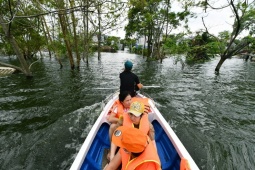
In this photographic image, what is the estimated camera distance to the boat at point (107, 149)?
282 centimetres

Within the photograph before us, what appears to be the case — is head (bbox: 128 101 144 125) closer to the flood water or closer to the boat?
the boat

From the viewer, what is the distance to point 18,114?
6.53m

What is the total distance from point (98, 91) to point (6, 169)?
6416 millimetres

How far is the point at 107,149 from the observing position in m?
3.66

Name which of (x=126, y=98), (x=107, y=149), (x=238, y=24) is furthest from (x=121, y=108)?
(x=238, y=24)

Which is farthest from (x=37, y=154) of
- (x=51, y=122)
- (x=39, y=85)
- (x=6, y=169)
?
(x=39, y=85)

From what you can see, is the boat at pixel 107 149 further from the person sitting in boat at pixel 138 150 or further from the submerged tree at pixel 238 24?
the submerged tree at pixel 238 24

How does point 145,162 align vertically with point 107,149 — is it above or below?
above

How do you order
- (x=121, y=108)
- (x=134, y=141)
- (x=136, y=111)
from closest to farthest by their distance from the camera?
(x=134, y=141)
(x=136, y=111)
(x=121, y=108)

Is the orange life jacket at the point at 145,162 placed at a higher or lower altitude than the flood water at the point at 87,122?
higher

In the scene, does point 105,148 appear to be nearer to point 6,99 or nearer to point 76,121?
point 76,121

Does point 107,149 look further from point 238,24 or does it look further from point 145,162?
point 238,24

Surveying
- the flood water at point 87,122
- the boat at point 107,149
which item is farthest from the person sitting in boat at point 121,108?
the flood water at point 87,122

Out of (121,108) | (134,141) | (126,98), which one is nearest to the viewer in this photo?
(134,141)
